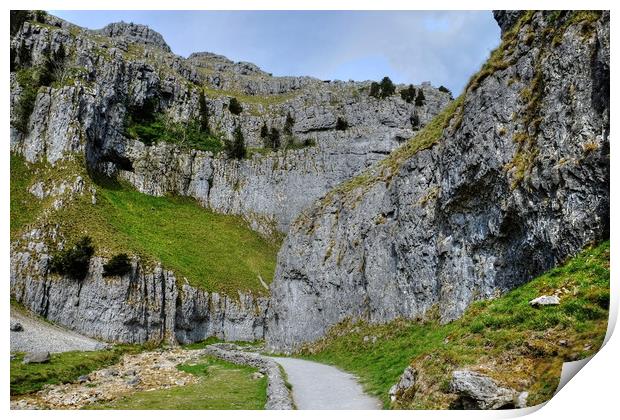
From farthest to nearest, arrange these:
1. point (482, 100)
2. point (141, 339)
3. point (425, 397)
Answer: point (141, 339)
point (482, 100)
point (425, 397)

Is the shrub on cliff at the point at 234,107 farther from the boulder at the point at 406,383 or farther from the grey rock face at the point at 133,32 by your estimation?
the boulder at the point at 406,383

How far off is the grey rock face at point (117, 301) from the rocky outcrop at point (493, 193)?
22204 millimetres

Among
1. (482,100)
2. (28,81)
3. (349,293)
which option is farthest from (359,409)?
(28,81)

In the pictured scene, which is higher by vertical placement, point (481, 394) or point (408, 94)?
point (408, 94)

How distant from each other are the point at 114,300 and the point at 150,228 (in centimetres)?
1947

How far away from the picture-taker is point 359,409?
54.0 feet

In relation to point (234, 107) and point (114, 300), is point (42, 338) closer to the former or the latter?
point (114, 300)

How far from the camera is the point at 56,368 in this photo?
2919cm

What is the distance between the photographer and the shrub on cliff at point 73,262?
52.7m

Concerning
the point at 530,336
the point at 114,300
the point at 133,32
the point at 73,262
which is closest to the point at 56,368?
the point at 114,300

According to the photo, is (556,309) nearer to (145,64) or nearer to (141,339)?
(141,339)

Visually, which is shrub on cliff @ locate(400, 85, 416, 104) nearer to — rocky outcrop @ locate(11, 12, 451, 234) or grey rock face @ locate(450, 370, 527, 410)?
rocky outcrop @ locate(11, 12, 451, 234)

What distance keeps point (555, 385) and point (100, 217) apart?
6291 cm

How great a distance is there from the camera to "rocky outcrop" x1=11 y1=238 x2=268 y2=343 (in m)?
51.3
